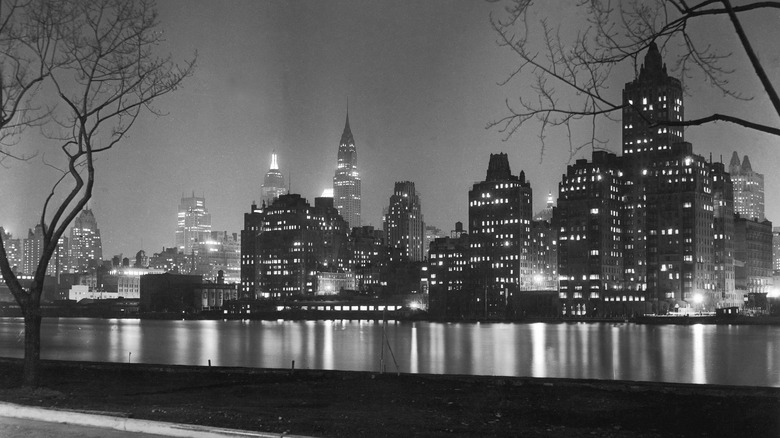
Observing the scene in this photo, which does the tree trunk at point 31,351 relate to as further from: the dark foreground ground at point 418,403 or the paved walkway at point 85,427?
the paved walkway at point 85,427

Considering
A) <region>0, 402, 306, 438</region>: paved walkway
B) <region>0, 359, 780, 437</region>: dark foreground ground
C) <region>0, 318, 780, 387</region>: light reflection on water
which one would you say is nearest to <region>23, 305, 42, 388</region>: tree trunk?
<region>0, 359, 780, 437</region>: dark foreground ground

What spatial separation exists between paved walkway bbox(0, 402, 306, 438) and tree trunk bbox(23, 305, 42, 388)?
4780 mm

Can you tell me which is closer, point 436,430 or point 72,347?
point 436,430

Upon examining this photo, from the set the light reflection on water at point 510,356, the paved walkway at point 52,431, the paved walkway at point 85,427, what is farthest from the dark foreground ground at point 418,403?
the light reflection on water at point 510,356

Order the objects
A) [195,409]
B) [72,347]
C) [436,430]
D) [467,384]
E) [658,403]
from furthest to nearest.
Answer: [72,347]
[467,384]
[658,403]
[195,409]
[436,430]

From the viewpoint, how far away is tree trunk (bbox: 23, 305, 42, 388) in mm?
21656

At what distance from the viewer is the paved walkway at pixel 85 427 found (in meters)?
14.6

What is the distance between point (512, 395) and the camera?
21.0 metres

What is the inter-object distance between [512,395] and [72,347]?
100 metres

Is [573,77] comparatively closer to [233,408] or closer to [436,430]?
[436,430]

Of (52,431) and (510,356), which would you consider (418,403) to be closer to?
(52,431)

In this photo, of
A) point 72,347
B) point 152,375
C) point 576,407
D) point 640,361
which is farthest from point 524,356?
point 576,407

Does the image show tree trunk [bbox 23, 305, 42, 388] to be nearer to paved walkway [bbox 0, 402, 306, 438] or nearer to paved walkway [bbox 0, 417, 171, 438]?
paved walkway [bbox 0, 402, 306, 438]

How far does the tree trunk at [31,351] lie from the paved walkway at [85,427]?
4780 mm
